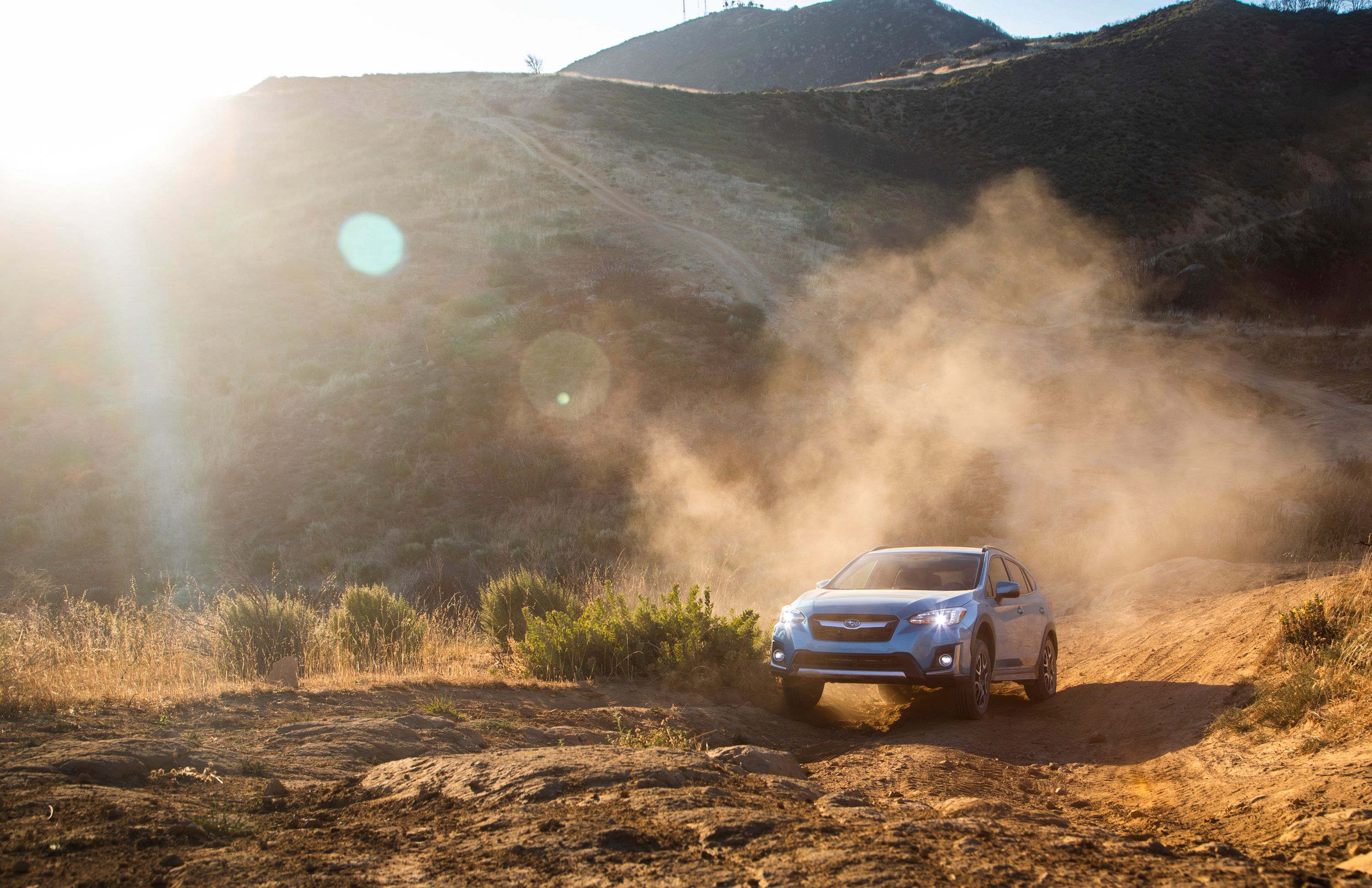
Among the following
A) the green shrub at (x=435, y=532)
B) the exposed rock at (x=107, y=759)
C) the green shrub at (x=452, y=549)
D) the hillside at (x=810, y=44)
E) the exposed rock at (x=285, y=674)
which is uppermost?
the hillside at (x=810, y=44)

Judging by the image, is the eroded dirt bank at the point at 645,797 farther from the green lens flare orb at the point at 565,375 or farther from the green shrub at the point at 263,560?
the green lens flare orb at the point at 565,375

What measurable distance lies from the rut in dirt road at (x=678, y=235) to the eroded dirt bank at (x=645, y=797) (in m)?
29.1

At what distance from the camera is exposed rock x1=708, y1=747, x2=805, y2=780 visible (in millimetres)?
6125

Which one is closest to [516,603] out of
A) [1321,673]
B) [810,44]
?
[1321,673]

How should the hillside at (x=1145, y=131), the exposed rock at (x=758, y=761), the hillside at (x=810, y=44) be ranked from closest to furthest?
the exposed rock at (x=758, y=761) < the hillside at (x=1145, y=131) < the hillside at (x=810, y=44)

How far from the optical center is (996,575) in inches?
395

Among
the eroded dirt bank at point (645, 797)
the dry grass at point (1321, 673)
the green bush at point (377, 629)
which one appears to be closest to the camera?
the eroded dirt bank at point (645, 797)

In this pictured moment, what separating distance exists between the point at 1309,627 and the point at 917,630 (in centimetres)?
361

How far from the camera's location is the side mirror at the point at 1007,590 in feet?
30.2

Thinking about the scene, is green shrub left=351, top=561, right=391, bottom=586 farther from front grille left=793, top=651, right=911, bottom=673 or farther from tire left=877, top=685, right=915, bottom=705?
front grille left=793, top=651, right=911, bottom=673

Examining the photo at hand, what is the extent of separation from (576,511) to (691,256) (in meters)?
18.7

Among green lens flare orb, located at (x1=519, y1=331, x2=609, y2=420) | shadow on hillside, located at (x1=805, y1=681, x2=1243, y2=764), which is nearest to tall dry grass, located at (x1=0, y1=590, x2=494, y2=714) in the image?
shadow on hillside, located at (x1=805, y1=681, x2=1243, y2=764)

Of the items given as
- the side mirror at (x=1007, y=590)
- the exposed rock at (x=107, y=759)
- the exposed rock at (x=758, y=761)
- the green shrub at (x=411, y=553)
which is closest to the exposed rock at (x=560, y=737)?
the exposed rock at (x=758, y=761)

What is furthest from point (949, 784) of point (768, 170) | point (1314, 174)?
point (1314, 174)
